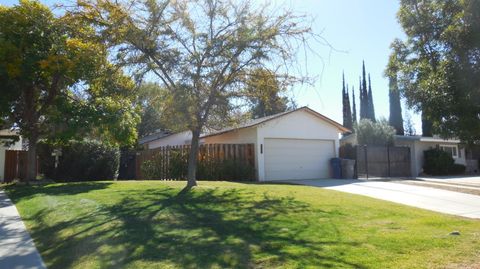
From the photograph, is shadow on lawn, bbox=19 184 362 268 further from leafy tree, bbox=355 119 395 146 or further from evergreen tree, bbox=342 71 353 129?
evergreen tree, bbox=342 71 353 129

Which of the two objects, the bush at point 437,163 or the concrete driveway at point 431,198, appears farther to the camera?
the bush at point 437,163

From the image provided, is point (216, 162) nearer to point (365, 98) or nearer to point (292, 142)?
point (292, 142)

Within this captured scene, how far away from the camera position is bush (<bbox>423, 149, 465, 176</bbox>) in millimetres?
30534

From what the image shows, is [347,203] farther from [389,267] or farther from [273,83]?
[389,267]

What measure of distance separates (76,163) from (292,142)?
482 inches

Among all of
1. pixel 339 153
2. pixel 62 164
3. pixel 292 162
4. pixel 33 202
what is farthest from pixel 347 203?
pixel 62 164

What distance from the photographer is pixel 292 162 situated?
23.7 meters

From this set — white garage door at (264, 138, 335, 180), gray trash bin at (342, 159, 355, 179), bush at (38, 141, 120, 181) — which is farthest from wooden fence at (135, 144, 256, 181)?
gray trash bin at (342, 159, 355, 179)

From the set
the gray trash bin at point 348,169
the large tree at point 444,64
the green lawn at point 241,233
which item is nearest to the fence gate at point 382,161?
the gray trash bin at point 348,169

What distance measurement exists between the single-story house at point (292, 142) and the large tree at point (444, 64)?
47.0 feet

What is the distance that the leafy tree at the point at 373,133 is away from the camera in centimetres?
3950

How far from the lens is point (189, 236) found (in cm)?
749

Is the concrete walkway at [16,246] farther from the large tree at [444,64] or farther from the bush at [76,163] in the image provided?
the bush at [76,163]

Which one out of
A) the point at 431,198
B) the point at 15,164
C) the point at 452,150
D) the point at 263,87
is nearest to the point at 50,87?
the point at 15,164
